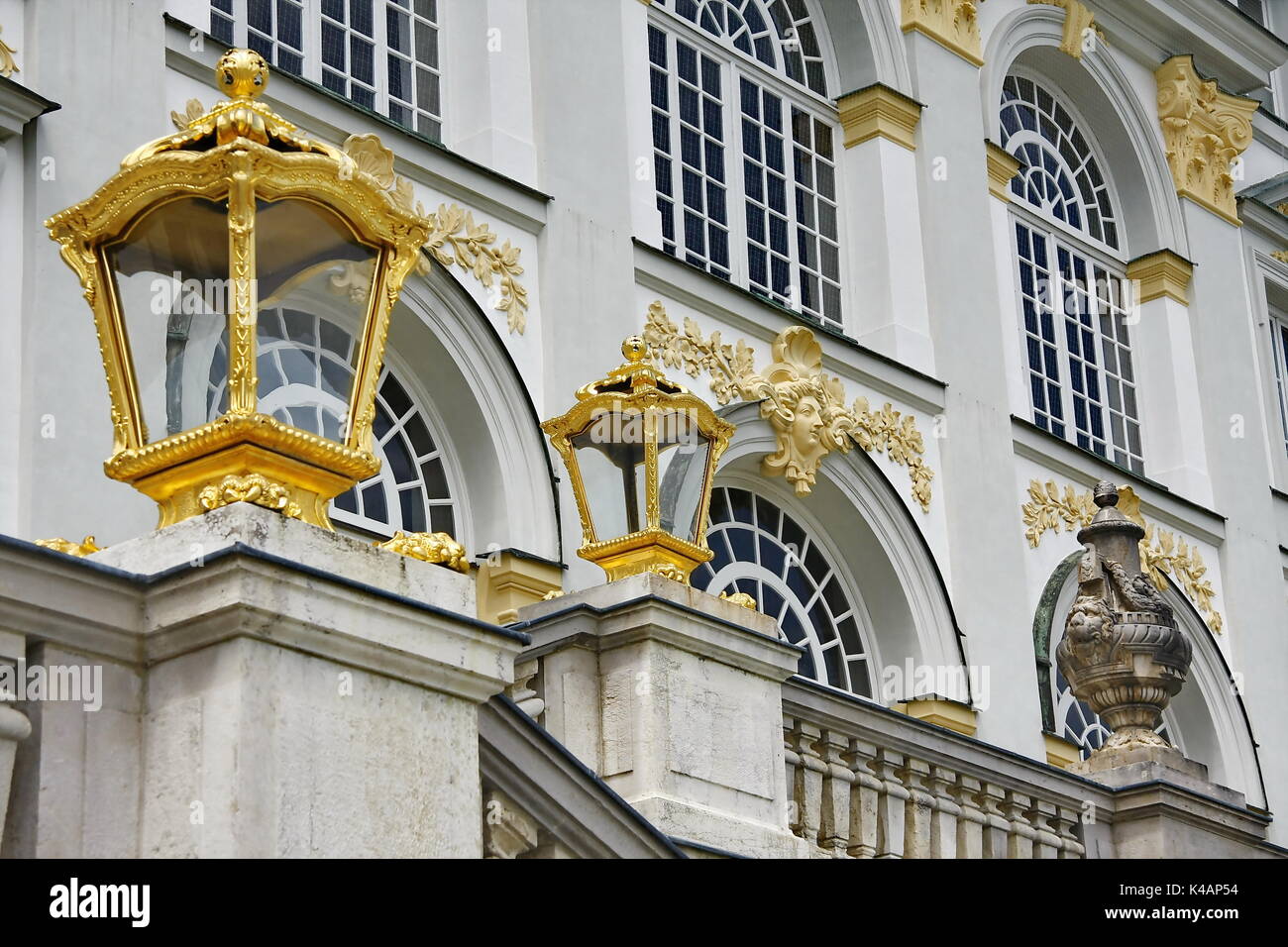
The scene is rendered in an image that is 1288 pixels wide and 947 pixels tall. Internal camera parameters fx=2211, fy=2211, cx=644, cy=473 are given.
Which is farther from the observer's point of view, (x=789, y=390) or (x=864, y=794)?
(x=789, y=390)

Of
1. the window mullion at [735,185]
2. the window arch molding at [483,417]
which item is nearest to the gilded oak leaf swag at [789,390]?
the window mullion at [735,185]

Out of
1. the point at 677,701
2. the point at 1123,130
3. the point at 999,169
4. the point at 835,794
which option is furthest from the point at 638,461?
the point at 1123,130

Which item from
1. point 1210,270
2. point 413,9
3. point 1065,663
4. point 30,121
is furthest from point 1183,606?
point 30,121

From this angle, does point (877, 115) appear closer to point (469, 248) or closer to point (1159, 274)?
point (1159, 274)

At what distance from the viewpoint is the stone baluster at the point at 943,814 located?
9.65 meters

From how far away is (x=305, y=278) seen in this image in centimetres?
598

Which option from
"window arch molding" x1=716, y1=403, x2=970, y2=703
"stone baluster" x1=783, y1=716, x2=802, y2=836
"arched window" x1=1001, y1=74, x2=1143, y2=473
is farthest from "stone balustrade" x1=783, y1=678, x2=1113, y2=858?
"arched window" x1=1001, y1=74, x2=1143, y2=473

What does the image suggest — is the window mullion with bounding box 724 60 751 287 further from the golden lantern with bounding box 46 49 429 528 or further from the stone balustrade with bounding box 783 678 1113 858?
→ the golden lantern with bounding box 46 49 429 528

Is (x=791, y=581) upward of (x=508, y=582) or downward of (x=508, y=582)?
upward

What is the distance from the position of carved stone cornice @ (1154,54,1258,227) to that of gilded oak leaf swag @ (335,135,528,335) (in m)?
8.61

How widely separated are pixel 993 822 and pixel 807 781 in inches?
52.1

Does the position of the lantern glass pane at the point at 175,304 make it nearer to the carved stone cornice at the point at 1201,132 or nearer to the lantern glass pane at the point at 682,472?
the lantern glass pane at the point at 682,472

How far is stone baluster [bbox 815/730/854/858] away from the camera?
9.09 metres

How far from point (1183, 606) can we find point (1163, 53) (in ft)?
16.6
